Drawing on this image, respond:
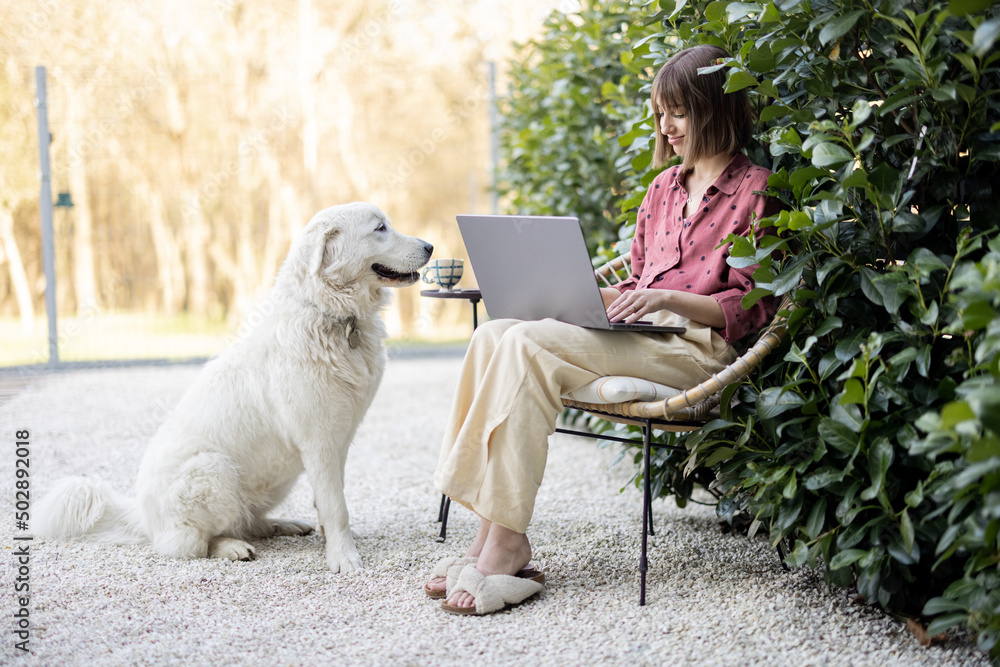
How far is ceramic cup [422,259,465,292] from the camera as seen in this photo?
2783 mm

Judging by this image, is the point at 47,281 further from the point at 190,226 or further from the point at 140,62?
the point at 140,62

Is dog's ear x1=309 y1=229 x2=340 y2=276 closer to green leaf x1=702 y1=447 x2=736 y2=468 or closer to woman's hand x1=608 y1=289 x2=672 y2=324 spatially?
woman's hand x1=608 y1=289 x2=672 y2=324

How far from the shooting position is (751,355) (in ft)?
6.89

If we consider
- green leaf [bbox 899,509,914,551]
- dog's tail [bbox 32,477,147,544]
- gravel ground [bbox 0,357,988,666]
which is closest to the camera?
green leaf [bbox 899,509,914,551]

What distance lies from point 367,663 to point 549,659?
1.40 feet

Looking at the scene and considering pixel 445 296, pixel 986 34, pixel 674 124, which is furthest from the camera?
pixel 445 296

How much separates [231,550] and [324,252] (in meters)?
1.03

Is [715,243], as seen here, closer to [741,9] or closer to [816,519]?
[741,9]

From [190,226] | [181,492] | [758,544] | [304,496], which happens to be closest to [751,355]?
[758,544]

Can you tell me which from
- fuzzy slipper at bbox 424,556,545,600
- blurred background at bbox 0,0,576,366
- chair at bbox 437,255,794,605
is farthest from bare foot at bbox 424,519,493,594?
blurred background at bbox 0,0,576,366

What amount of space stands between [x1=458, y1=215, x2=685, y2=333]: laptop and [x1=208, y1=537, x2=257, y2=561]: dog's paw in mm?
1136

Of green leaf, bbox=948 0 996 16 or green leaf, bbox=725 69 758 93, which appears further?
green leaf, bbox=725 69 758 93

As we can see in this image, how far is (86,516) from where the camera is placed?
2730mm

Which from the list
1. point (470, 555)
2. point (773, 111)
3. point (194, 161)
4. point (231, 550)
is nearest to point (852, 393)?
point (773, 111)
